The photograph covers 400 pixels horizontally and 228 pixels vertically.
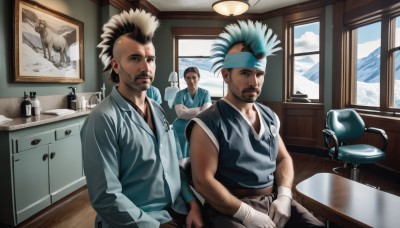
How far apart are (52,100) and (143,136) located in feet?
9.00

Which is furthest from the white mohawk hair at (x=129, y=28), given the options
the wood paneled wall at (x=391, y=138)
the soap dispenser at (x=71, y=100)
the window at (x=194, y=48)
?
the window at (x=194, y=48)

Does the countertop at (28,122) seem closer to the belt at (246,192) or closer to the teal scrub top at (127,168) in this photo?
the teal scrub top at (127,168)

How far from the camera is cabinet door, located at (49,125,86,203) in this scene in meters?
2.83

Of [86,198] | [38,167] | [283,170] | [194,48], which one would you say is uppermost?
[194,48]

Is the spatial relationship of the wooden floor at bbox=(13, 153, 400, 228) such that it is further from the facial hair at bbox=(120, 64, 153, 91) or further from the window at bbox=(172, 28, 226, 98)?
the window at bbox=(172, 28, 226, 98)

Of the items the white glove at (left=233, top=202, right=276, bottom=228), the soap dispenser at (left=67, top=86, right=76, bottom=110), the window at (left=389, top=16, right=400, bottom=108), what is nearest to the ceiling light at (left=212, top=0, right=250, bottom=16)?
the window at (left=389, top=16, right=400, bottom=108)

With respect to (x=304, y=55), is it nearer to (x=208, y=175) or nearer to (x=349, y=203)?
(x=349, y=203)

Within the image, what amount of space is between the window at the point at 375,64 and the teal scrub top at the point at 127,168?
378cm

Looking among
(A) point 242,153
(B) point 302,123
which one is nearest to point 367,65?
(B) point 302,123

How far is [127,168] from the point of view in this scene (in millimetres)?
1188

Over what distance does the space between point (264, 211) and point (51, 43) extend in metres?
3.22

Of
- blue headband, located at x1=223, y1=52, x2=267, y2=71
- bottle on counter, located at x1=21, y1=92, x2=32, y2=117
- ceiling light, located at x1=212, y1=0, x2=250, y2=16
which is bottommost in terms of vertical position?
bottle on counter, located at x1=21, y1=92, x2=32, y2=117

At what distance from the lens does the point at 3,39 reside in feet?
9.14

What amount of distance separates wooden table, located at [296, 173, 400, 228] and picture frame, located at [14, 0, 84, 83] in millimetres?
2991
